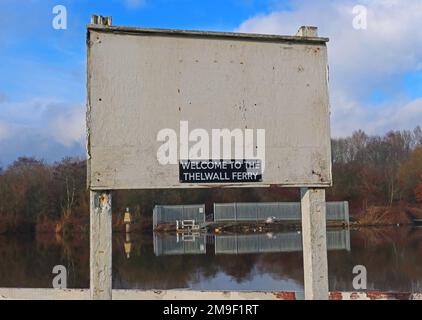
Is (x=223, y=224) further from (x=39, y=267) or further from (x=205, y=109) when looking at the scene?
(x=205, y=109)

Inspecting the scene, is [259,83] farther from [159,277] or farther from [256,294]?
[159,277]

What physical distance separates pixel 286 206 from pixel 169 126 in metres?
39.7

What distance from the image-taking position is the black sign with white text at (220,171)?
204 inches

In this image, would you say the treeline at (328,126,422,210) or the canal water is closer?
the canal water

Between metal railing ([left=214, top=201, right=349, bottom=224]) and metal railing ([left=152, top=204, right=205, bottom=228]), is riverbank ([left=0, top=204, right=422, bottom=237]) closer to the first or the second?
metal railing ([left=214, top=201, right=349, bottom=224])

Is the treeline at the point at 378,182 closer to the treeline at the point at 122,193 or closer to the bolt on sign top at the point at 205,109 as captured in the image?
the treeline at the point at 122,193

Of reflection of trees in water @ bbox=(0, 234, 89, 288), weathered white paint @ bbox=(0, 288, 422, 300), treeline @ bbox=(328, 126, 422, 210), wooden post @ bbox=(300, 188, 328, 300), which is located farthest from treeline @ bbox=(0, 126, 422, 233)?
wooden post @ bbox=(300, 188, 328, 300)

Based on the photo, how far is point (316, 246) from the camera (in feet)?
17.9

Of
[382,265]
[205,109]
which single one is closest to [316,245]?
[205,109]

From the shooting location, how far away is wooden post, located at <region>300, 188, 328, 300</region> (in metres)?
5.41

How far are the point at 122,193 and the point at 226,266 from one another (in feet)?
87.1

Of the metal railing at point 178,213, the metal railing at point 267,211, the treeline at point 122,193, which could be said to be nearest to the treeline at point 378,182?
the treeline at point 122,193

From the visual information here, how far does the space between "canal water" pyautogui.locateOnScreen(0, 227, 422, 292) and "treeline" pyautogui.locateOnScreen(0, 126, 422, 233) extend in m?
14.6
